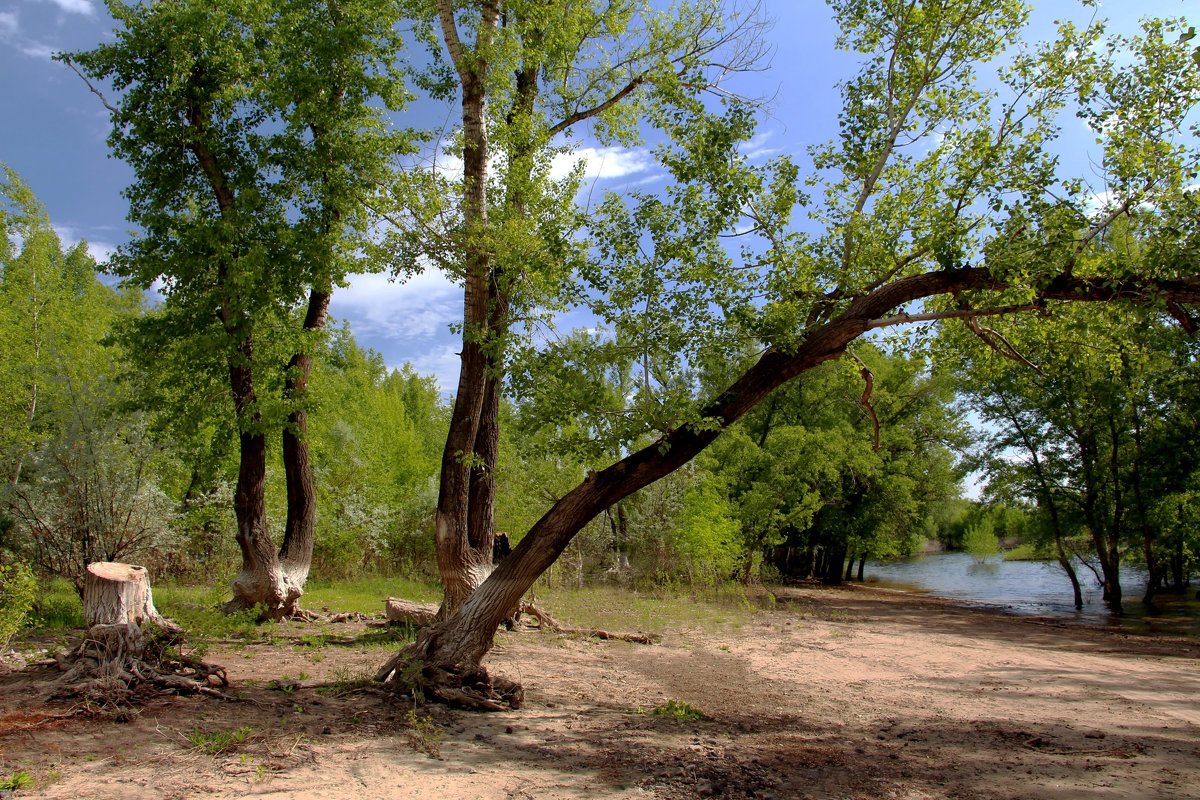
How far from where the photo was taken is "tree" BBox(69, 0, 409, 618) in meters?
9.79

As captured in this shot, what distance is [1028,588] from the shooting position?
27.2 m

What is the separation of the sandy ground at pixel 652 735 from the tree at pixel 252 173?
145 inches

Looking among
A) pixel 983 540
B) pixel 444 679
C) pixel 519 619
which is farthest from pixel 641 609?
pixel 983 540

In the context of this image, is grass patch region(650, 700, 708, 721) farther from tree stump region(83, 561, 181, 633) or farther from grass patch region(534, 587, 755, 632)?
grass patch region(534, 587, 755, 632)

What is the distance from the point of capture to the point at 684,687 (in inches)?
313

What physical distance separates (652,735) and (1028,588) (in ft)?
88.1

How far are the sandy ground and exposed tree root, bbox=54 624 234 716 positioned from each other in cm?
16

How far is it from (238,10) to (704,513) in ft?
46.8

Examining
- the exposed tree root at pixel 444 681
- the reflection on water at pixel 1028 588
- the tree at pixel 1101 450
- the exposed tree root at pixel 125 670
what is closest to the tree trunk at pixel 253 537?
the exposed tree root at pixel 125 670

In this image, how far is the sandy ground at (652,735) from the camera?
4.52m

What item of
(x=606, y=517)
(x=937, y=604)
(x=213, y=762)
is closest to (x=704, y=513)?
(x=606, y=517)

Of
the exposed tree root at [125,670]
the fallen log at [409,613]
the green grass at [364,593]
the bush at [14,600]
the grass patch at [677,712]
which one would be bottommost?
Answer: the green grass at [364,593]

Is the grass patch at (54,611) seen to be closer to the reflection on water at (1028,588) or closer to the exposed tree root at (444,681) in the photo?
the exposed tree root at (444,681)

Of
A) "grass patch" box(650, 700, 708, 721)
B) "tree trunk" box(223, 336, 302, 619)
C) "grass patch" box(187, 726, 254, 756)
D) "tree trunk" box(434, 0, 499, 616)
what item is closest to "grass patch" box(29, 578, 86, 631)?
"tree trunk" box(223, 336, 302, 619)
